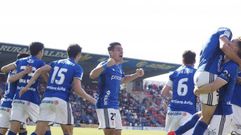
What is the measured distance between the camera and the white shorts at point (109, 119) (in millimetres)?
9273

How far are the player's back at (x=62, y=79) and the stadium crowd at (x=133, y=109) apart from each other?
101 feet

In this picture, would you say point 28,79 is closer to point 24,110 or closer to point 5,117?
point 24,110

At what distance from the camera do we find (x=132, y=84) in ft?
171

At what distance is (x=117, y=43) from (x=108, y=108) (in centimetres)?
128

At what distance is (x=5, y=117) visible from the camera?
410 inches

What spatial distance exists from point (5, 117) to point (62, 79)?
1.98m

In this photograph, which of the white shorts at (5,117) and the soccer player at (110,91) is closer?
the soccer player at (110,91)

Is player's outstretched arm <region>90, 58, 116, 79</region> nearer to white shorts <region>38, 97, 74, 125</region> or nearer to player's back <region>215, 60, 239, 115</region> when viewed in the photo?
white shorts <region>38, 97, 74, 125</region>

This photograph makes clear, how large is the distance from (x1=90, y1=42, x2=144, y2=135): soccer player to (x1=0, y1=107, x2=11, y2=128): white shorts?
7.23 ft

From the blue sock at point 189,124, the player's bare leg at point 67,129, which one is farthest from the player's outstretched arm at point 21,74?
the blue sock at point 189,124

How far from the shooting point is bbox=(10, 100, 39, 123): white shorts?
9859mm

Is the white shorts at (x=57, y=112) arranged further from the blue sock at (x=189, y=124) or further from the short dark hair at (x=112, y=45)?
the blue sock at (x=189, y=124)

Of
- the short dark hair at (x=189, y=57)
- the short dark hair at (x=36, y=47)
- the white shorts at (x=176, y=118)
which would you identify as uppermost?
the short dark hair at (x=36, y=47)

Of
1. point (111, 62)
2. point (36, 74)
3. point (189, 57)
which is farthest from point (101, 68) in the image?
point (189, 57)
